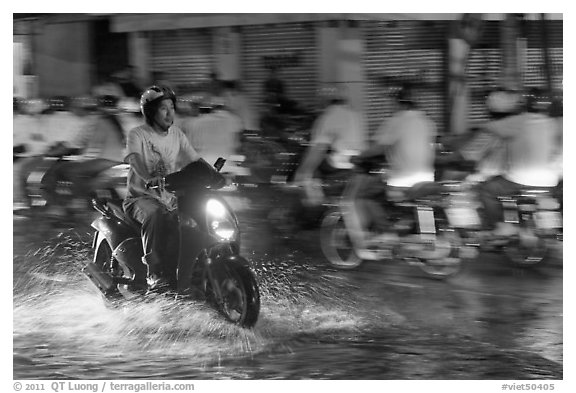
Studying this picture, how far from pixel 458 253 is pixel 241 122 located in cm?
160

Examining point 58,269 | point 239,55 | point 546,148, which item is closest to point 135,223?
point 58,269

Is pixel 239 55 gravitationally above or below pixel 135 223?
above

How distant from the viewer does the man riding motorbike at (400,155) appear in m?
7.88

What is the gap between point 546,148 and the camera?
7953 millimetres

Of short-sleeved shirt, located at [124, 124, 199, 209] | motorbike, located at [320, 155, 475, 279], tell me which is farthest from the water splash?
short-sleeved shirt, located at [124, 124, 199, 209]

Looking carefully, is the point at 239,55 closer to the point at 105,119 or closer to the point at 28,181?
the point at 105,119

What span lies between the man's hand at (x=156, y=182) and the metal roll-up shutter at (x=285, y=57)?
2.51 feet

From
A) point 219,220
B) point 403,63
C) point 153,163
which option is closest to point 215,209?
point 219,220

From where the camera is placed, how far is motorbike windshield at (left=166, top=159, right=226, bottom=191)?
25.2 ft

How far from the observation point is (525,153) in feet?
26.2

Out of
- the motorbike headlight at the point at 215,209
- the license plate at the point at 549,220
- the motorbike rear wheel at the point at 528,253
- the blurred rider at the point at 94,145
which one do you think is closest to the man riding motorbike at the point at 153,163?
the blurred rider at the point at 94,145

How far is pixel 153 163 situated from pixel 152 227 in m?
0.40

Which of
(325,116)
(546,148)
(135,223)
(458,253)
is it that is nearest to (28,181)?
(135,223)
